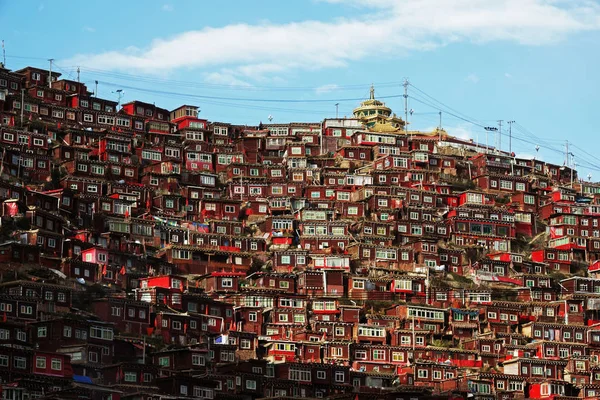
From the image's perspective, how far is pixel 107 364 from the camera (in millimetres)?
92188

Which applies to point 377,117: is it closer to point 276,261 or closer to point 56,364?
point 276,261

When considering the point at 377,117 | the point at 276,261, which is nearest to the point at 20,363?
the point at 276,261

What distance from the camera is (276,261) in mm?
122188

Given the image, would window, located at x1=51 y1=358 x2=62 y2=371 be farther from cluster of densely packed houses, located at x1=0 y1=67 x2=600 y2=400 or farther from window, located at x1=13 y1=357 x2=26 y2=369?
window, located at x1=13 y1=357 x2=26 y2=369

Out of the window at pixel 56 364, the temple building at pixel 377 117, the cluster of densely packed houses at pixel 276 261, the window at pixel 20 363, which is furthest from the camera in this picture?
the temple building at pixel 377 117

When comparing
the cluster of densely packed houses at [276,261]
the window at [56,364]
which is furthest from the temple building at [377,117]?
the window at [56,364]

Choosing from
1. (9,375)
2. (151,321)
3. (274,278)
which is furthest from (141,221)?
(9,375)

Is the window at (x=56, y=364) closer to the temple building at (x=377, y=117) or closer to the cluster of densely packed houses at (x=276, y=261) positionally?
the cluster of densely packed houses at (x=276, y=261)

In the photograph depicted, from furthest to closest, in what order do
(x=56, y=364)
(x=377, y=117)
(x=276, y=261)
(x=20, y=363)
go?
(x=377, y=117), (x=276, y=261), (x=56, y=364), (x=20, y=363)

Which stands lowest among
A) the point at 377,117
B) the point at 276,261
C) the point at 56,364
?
the point at 56,364

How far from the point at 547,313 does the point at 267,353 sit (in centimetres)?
2891

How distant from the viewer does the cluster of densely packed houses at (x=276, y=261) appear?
96.6 metres

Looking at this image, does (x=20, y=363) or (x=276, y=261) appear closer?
(x=20, y=363)

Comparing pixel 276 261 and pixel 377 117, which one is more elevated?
pixel 377 117
